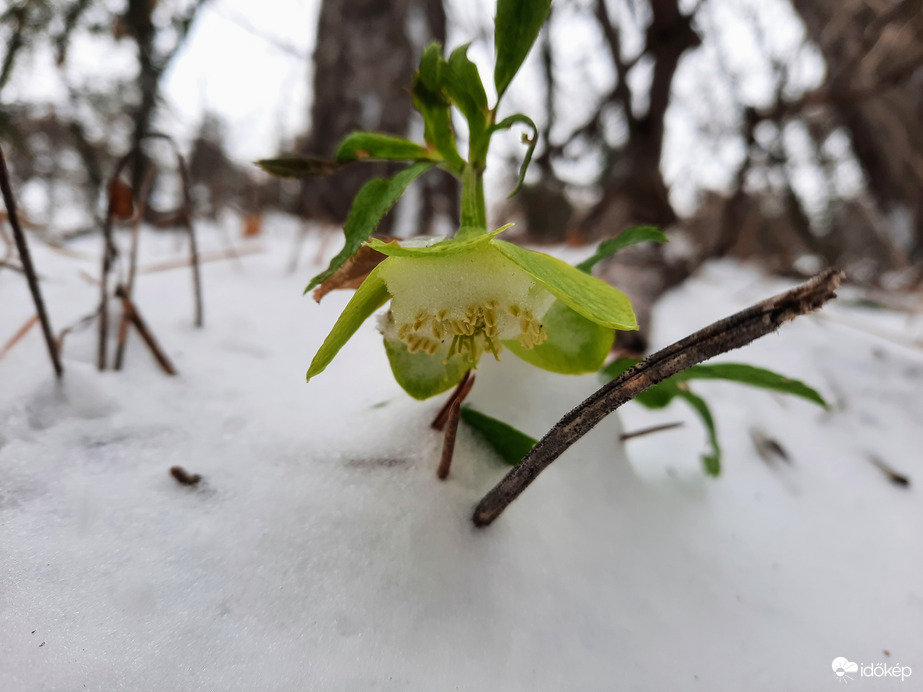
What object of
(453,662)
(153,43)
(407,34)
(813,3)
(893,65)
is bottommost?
(453,662)

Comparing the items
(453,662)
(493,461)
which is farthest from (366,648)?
(493,461)

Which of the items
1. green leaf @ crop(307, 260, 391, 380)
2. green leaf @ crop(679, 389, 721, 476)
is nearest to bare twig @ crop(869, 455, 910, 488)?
green leaf @ crop(679, 389, 721, 476)

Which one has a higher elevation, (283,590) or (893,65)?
(893,65)

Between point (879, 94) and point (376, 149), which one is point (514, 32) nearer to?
point (376, 149)

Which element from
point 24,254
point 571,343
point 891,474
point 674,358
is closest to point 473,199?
point 571,343

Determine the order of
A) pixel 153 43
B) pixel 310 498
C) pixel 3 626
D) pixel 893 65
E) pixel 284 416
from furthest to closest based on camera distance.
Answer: pixel 893 65, pixel 153 43, pixel 284 416, pixel 310 498, pixel 3 626

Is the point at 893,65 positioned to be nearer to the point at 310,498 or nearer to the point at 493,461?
the point at 493,461
